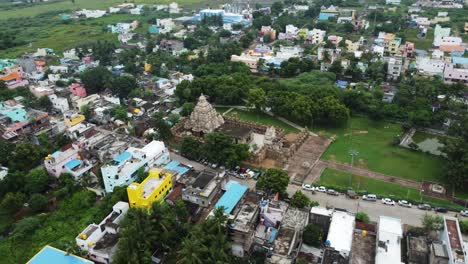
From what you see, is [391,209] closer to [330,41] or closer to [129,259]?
[129,259]

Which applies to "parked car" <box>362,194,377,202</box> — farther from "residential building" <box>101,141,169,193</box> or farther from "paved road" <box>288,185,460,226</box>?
"residential building" <box>101,141,169,193</box>

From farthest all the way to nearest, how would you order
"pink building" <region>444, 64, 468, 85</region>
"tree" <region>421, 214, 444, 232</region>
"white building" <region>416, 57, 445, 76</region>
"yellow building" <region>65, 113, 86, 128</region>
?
"white building" <region>416, 57, 445, 76</region>, "pink building" <region>444, 64, 468, 85</region>, "yellow building" <region>65, 113, 86, 128</region>, "tree" <region>421, 214, 444, 232</region>

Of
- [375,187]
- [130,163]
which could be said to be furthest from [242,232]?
[375,187]

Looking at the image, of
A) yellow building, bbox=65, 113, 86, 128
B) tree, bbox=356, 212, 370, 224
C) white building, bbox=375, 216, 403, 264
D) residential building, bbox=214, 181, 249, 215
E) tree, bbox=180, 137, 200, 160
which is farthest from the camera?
yellow building, bbox=65, 113, 86, 128

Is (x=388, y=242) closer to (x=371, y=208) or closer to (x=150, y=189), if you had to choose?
(x=371, y=208)

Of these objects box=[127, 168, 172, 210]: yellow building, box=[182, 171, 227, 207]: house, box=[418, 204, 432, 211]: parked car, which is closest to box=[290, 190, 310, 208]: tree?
box=[182, 171, 227, 207]: house

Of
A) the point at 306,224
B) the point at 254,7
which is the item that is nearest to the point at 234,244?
the point at 306,224
